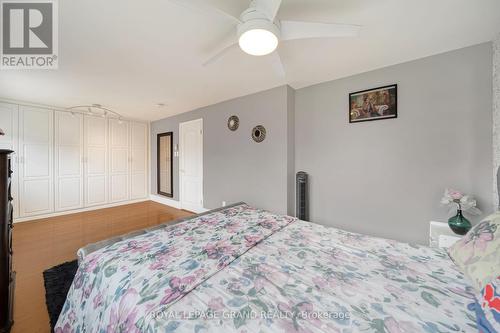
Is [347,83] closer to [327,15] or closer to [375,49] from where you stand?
[375,49]

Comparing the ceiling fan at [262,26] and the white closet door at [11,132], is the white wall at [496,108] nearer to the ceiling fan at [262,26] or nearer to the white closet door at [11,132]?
the ceiling fan at [262,26]

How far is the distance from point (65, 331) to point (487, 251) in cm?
239

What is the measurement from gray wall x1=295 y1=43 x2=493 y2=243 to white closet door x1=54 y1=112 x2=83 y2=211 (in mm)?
4874

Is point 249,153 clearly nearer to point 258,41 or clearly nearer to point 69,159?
point 258,41

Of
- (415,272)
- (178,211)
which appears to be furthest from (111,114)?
(415,272)

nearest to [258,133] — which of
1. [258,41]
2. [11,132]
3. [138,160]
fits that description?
[258,41]

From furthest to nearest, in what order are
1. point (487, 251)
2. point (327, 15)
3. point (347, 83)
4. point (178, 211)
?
1. point (178, 211)
2. point (347, 83)
3. point (327, 15)
4. point (487, 251)

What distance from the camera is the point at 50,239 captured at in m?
2.89

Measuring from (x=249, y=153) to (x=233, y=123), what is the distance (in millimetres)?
663

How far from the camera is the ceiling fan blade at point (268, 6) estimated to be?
110cm

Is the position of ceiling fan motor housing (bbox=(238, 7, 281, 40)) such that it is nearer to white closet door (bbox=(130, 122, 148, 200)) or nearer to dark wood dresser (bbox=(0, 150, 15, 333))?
dark wood dresser (bbox=(0, 150, 15, 333))

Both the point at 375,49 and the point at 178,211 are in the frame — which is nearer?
the point at 375,49

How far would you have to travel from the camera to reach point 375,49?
1.96m

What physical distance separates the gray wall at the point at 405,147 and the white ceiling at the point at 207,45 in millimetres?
209
